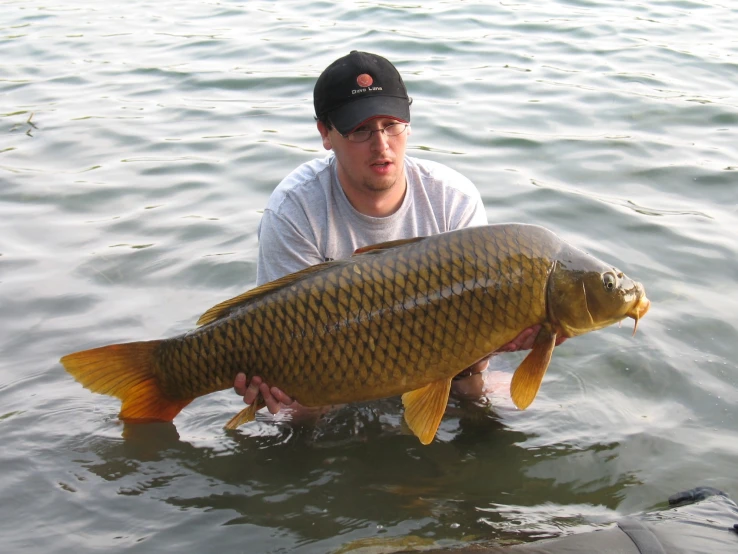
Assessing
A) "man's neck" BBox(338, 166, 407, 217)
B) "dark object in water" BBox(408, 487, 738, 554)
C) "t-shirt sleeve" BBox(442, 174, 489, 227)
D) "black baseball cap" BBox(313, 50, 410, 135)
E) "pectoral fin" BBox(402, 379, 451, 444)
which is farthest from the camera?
"t-shirt sleeve" BBox(442, 174, 489, 227)

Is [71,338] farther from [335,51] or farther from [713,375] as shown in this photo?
[335,51]

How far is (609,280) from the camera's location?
2.92 metres

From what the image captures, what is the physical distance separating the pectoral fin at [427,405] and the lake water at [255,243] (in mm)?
296

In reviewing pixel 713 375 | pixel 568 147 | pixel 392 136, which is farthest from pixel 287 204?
pixel 568 147

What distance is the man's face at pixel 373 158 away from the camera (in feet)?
11.5

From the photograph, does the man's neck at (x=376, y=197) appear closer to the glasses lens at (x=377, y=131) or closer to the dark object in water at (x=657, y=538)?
the glasses lens at (x=377, y=131)

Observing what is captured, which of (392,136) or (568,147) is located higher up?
(392,136)

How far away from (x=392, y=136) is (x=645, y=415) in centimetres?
150

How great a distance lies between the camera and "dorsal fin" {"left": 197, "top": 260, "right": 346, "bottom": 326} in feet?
9.96

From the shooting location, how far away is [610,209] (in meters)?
5.44

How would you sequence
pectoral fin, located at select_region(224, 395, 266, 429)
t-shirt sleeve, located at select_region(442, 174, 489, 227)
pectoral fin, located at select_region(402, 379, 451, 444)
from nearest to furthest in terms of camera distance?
1. pectoral fin, located at select_region(402, 379, 451, 444)
2. pectoral fin, located at select_region(224, 395, 266, 429)
3. t-shirt sleeve, located at select_region(442, 174, 489, 227)

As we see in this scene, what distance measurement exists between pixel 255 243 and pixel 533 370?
2635 mm

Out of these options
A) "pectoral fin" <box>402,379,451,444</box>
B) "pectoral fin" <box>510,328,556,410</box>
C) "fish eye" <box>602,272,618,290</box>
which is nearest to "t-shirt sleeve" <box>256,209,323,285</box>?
"pectoral fin" <box>402,379,451,444</box>

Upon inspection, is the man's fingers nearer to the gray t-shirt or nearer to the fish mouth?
the gray t-shirt
